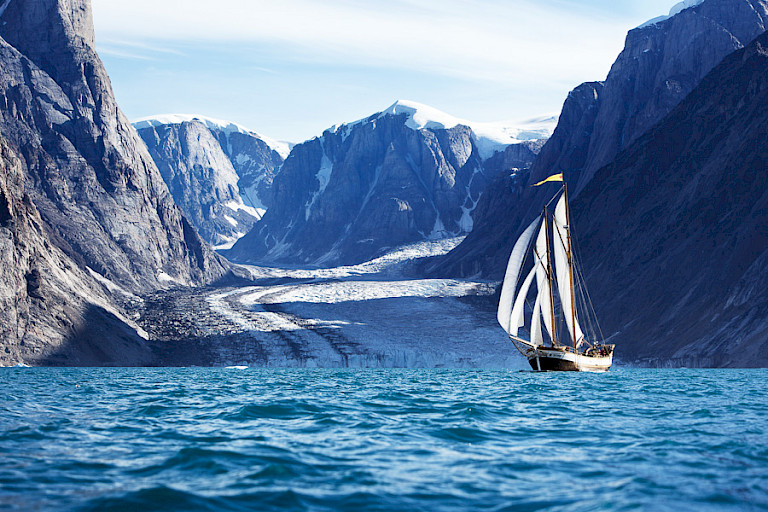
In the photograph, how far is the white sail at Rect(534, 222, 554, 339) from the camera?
62000mm

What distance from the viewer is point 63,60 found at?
155125 millimetres

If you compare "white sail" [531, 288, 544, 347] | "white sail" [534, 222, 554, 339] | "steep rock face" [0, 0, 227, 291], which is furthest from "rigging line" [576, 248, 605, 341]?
"steep rock face" [0, 0, 227, 291]

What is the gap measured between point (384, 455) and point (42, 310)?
85.3 metres

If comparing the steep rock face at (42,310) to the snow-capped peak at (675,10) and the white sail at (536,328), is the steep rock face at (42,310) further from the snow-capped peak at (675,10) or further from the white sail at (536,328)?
the snow-capped peak at (675,10)

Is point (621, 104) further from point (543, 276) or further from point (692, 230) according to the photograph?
point (543, 276)

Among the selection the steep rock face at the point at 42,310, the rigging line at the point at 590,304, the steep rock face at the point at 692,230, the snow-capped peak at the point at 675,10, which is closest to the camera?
the steep rock face at the point at 692,230

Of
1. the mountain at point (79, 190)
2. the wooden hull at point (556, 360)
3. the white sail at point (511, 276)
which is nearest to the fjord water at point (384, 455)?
the white sail at point (511, 276)

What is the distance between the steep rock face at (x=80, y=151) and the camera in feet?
445

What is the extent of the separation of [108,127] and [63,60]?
577 inches

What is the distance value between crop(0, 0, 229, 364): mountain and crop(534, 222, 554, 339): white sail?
52258 millimetres

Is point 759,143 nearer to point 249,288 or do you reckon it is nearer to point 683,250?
point 683,250

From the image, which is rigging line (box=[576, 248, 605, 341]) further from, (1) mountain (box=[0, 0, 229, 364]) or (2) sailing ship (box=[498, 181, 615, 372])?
(1) mountain (box=[0, 0, 229, 364])

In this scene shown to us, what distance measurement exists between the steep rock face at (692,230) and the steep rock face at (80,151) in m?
75.9

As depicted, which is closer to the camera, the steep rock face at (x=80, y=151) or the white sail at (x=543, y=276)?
the white sail at (x=543, y=276)
